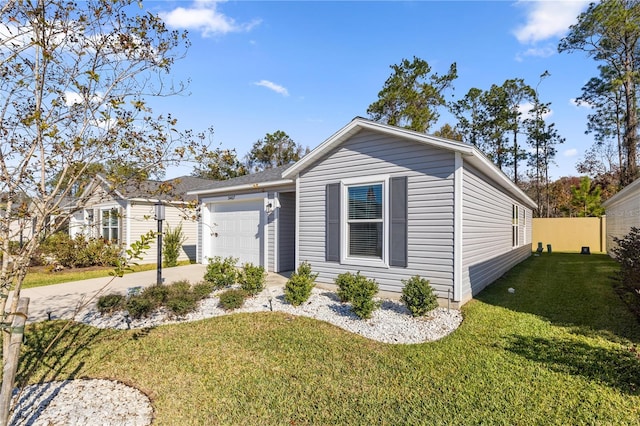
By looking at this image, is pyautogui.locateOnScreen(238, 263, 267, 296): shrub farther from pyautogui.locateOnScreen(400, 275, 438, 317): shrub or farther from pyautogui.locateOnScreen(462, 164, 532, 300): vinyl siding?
pyautogui.locateOnScreen(462, 164, 532, 300): vinyl siding

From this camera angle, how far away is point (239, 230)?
36.4ft

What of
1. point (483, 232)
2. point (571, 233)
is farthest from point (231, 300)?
point (571, 233)

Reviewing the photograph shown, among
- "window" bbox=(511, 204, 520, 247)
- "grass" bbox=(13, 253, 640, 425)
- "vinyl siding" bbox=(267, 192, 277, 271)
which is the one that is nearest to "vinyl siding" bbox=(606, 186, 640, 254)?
"window" bbox=(511, 204, 520, 247)

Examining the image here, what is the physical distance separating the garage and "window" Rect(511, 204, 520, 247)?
8.80 m

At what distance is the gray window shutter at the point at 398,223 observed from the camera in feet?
21.3

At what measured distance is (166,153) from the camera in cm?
326

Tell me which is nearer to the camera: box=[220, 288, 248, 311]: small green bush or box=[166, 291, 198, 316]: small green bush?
box=[166, 291, 198, 316]: small green bush

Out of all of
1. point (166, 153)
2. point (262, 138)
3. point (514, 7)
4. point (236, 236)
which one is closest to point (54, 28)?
point (166, 153)

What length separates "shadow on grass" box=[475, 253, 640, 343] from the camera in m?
4.94

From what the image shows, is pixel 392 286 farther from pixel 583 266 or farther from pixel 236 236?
pixel 583 266

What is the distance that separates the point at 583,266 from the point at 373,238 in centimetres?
968

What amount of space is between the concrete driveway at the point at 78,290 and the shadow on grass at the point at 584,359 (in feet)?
18.3

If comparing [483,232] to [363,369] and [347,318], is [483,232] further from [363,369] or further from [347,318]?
[363,369]

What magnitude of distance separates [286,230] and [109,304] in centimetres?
513
